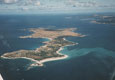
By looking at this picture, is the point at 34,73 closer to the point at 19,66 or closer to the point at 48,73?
the point at 48,73

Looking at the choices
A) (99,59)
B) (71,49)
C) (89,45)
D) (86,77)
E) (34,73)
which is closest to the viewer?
(86,77)

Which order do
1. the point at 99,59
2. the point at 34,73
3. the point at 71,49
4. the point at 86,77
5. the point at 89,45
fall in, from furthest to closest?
the point at 89,45
the point at 71,49
the point at 99,59
the point at 34,73
the point at 86,77

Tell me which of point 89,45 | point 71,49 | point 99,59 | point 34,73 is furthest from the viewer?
point 89,45

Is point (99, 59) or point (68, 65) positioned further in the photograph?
point (99, 59)

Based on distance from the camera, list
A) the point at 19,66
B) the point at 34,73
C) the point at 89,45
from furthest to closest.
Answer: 1. the point at 89,45
2. the point at 19,66
3. the point at 34,73

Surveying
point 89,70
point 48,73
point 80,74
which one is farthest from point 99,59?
point 48,73

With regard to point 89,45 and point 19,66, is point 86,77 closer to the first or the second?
point 19,66

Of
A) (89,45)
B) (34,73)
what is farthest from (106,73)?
(89,45)

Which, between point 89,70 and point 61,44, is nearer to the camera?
point 89,70

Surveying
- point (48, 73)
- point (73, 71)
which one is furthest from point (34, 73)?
point (73, 71)
